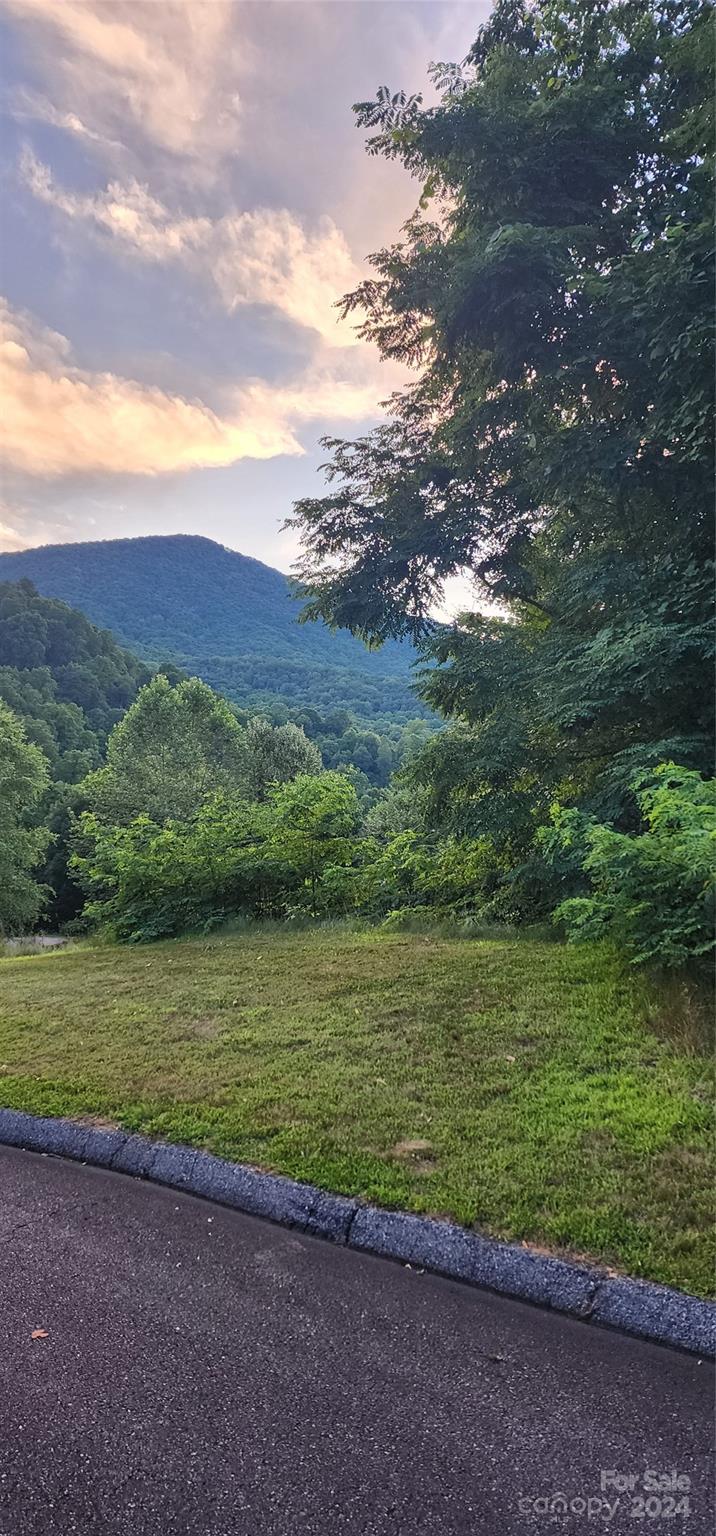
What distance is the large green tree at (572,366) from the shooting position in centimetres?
584

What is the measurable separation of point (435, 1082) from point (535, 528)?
25.2 ft

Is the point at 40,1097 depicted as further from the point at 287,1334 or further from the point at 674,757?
the point at 674,757

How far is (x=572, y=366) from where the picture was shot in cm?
654

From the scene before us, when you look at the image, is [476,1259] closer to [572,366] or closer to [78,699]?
[572,366]

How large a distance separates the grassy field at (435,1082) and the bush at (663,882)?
373 mm

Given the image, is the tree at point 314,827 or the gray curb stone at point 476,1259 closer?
the gray curb stone at point 476,1259

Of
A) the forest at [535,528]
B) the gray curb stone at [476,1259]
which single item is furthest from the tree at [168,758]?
the gray curb stone at [476,1259]

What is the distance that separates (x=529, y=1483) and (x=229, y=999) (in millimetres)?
4064

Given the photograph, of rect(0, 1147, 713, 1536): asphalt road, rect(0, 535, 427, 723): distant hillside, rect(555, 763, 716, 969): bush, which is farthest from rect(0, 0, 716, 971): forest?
rect(0, 535, 427, 723): distant hillside

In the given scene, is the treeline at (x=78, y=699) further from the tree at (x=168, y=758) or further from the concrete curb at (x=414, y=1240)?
the concrete curb at (x=414, y=1240)

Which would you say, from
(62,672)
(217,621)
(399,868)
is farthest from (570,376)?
(217,621)

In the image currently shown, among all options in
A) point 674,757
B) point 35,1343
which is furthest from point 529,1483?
point 674,757

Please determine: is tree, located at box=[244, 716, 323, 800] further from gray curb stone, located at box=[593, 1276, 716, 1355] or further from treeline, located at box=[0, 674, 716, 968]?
gray curb stone, located at box=[593, 1276, 716, 1355]

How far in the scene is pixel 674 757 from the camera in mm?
5695
